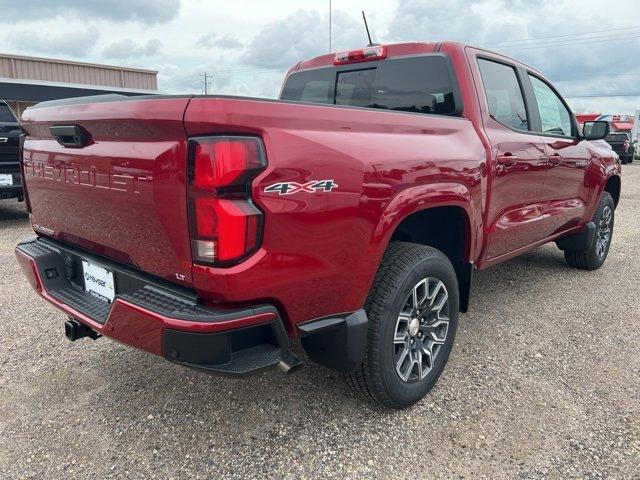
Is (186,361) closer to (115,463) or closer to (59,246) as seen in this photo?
(115,463)

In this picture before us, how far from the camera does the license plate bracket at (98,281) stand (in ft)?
7.49

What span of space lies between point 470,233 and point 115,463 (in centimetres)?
215

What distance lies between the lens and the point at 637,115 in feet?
102

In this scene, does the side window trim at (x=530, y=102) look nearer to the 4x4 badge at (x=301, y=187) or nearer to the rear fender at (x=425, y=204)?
the rear fender at (x=425, y=204)

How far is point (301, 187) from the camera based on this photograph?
1897 millimetres

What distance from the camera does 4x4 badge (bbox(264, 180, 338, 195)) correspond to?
1.83 meters

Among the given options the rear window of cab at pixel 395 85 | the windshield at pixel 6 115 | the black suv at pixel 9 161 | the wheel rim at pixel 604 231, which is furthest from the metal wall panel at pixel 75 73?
the wheel rim at pixel 604 231

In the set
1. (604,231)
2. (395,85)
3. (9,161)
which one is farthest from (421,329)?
(9,161)

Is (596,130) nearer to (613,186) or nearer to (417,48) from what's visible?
(613,186)

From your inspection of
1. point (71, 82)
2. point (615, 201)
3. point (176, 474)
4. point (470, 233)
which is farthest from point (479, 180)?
point (71, 82)

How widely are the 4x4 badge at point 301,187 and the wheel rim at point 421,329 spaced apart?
31.6 inches

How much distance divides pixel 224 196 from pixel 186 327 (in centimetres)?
49

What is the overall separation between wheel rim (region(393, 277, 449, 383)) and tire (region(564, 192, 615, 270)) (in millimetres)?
2982

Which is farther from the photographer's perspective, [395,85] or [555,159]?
[555,159]
